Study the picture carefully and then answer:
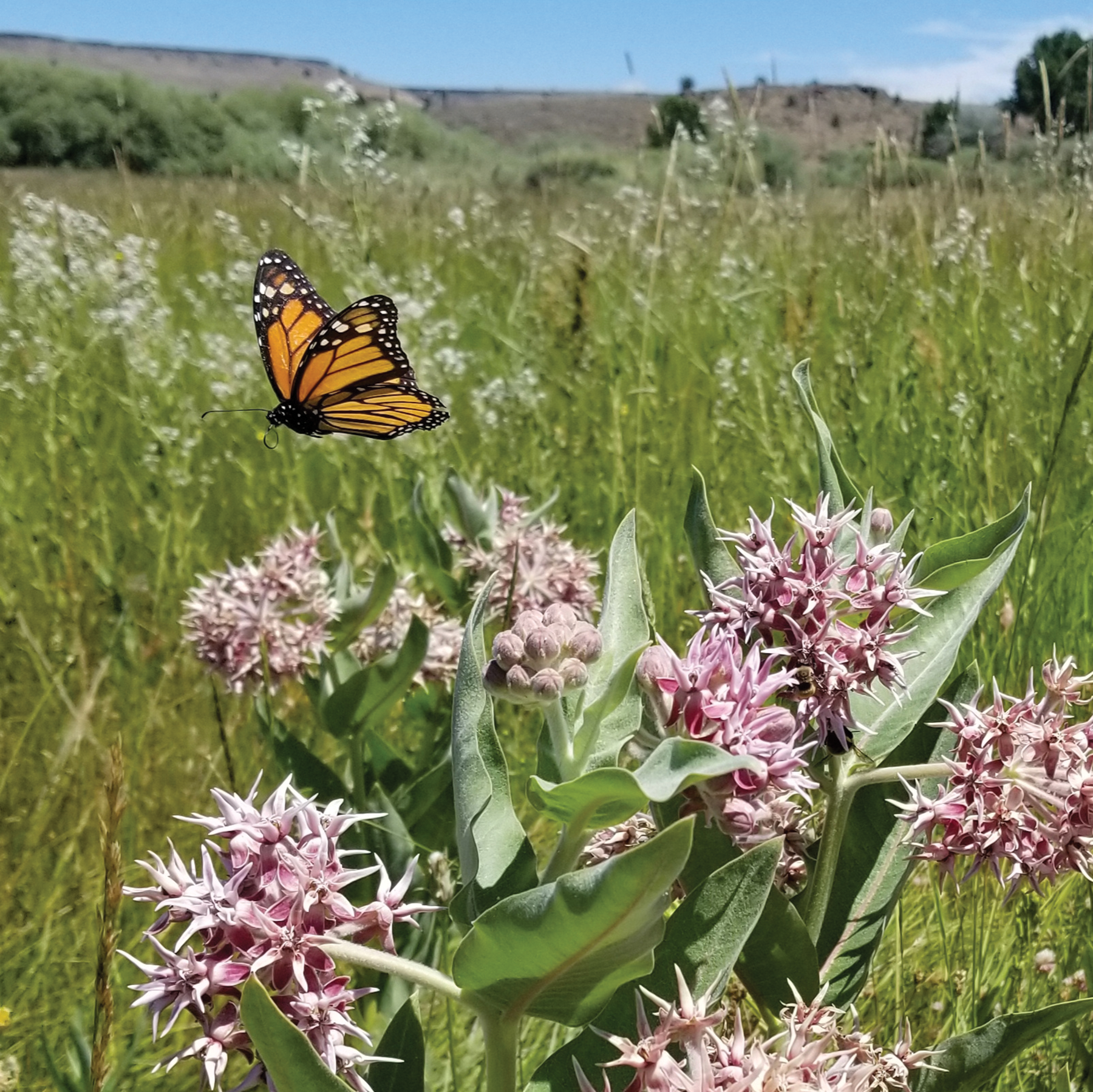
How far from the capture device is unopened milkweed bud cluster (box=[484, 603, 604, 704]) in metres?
0.82

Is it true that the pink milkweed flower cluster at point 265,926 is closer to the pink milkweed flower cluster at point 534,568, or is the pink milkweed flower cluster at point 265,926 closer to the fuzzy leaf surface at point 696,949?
the fuzzy leaf surface at point 696,949

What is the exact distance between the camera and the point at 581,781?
73 cm

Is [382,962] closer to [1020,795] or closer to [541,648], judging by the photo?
[541,648]

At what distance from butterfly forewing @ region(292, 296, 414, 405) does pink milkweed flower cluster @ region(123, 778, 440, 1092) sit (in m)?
1.83

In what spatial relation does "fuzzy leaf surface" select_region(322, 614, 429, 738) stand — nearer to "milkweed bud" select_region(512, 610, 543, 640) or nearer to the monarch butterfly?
"milkweed bud" select_region(512, 610, 543, 640)

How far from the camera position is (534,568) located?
6.56 feet

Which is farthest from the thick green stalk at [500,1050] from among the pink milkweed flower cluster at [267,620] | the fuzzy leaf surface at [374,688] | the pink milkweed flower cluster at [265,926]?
the pink milkweed flower cluster at [267,620]

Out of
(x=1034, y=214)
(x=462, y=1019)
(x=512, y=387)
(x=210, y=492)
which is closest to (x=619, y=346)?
(x=512, y=387)

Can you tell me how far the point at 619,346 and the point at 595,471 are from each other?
3.21ft

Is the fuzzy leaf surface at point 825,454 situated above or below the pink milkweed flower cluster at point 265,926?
above

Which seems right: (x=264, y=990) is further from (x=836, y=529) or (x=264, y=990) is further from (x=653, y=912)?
(x=836, y=529)

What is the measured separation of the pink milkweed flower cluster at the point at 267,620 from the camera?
1943 millimetres

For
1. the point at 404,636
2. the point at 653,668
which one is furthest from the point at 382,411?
the point at 653,668

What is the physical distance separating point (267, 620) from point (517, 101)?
6171 centimetres
